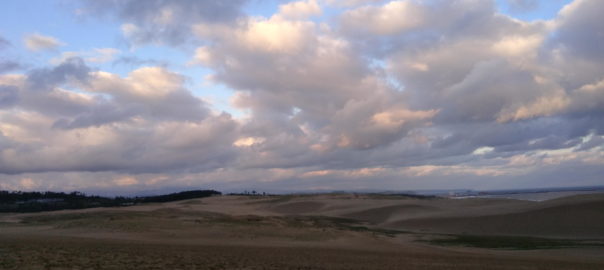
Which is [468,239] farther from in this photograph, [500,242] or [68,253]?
[68,253]

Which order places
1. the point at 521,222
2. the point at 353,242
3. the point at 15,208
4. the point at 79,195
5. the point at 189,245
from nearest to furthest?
the point at 189,245, the point at 353,242, the point at 521,222, the point at 15,208, the point at 79,195

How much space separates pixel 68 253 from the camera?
18.1 meters

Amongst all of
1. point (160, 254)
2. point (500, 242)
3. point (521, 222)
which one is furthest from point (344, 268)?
point (521, 222)

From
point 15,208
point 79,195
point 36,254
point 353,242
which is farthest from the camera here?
point 79,195

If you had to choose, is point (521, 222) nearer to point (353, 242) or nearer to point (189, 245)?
point (353, 242)

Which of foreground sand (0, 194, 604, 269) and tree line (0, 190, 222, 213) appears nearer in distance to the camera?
foreground sand (0, 194, 604, 269)

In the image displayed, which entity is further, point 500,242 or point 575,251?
point 500,242

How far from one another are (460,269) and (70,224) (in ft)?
86.6

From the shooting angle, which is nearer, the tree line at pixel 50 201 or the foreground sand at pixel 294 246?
the foreground sand at pixel 294 246

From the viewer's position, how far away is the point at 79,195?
290 ft

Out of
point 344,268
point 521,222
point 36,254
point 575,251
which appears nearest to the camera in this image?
point 36,254

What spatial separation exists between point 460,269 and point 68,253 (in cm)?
1445

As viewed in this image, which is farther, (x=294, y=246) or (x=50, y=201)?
(x=50, y=201)

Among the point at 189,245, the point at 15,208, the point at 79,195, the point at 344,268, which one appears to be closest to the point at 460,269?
the point at 344,268
